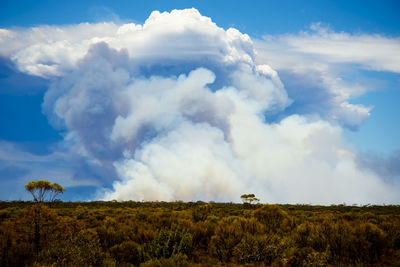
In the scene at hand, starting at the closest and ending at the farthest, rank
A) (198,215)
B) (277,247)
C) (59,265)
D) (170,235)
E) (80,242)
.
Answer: (59,265) → (80,242) → (277,247) → (170,235) → (198,215)

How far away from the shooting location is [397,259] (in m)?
10.1

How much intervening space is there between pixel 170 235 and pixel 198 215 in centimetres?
1040

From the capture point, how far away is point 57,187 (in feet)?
139

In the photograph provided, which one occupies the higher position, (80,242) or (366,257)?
(80,242)

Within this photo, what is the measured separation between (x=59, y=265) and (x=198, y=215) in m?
14.3

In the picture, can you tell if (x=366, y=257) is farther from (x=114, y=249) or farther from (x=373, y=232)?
(x=114, y=249)

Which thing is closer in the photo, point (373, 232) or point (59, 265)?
point (59, 265)

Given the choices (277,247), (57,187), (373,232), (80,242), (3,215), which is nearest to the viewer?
(80,242)

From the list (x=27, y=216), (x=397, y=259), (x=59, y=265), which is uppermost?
(x=27, y=216)

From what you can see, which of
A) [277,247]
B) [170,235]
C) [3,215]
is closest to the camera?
[277,247]

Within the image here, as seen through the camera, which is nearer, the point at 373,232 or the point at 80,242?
the point at 80,242

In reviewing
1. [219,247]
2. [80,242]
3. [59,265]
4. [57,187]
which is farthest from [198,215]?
[57,187]

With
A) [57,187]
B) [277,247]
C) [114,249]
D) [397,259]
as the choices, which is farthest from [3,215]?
[397,259]

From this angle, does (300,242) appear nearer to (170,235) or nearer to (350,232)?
(350,232)
